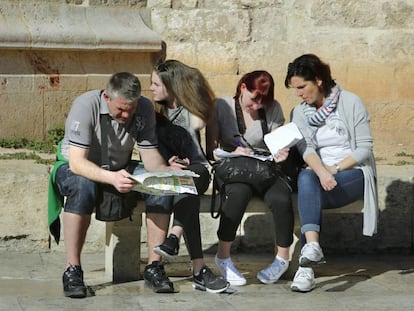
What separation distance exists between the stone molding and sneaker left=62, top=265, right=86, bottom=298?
98.0 inches

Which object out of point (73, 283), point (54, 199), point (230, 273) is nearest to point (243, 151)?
point (230, 273)

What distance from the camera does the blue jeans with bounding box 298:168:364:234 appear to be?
677cm

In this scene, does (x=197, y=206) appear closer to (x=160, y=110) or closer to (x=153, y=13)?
(x=160, y=110)

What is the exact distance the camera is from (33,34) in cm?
845

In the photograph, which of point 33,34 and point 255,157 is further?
point 33,34

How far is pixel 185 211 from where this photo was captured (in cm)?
665

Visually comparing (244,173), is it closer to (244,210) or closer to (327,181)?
(244,210)

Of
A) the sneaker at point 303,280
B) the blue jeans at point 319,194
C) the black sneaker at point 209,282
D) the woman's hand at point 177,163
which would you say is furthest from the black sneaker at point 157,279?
the blue jeans at point 319,194

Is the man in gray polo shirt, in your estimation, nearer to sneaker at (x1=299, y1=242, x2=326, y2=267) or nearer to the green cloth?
the green cloth

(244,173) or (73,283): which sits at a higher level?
(244,173)

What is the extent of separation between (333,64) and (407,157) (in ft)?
2.99

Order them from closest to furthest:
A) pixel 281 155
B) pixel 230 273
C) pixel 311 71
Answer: pixel 230 273 < pixel 281 155 < pixel 311 71

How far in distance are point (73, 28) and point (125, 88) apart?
2.27 metres

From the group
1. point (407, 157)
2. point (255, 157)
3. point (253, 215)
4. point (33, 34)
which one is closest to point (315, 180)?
point (255, 157)
